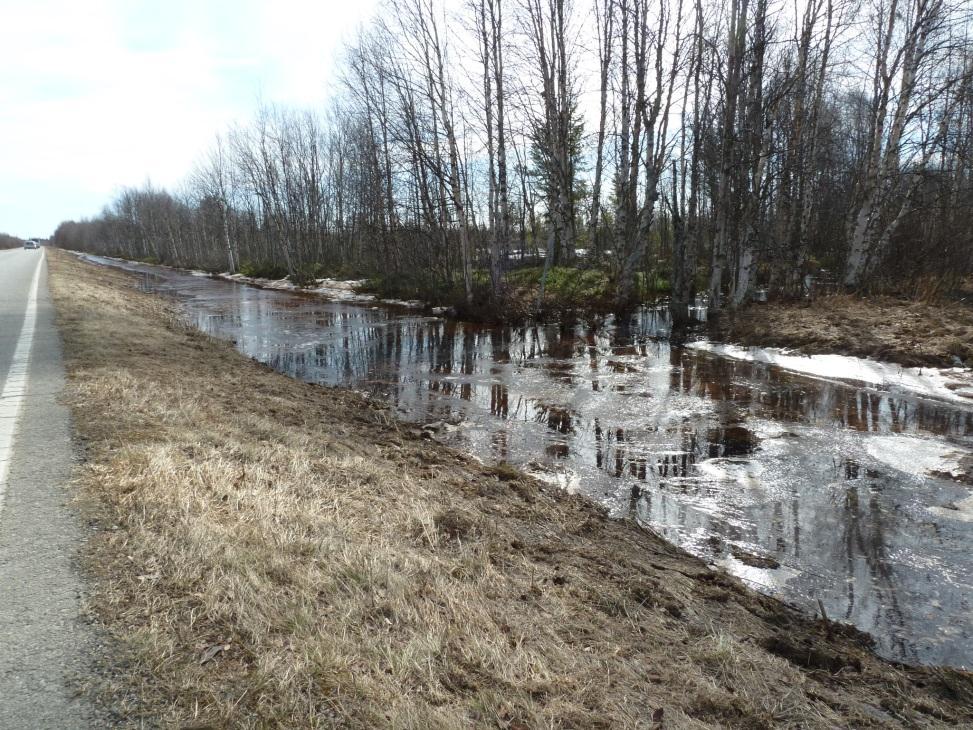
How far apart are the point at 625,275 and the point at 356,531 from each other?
14489 mm

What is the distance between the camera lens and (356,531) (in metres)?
3.61

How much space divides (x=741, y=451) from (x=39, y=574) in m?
6.17

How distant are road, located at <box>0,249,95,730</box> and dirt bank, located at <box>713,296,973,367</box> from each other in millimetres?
10888

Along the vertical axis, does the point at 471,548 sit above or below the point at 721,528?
above

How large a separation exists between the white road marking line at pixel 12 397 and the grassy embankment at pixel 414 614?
0.50 metres

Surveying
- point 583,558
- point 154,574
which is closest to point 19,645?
point 154,574

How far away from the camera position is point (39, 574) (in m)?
2.79

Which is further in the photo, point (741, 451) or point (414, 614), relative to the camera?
point (741, 451)

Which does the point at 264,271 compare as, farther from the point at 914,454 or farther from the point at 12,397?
the point at 914,454

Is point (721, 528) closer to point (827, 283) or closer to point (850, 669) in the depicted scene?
point (850, 669)

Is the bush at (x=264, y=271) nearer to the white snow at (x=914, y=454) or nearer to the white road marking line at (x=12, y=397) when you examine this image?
the white road marking line at (x=12, y=397)

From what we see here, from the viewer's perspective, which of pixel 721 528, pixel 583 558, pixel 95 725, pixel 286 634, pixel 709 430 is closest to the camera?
pixel 95 725

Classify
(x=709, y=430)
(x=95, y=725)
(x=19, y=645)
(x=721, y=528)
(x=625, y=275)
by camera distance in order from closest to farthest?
1. (x=95, y=725)
2. (x=19, y=645)
3. (x=721, y=528)
4. (x=709, y=430)
5. (x=625, y=275)

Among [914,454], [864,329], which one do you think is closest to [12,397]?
[914,454]
